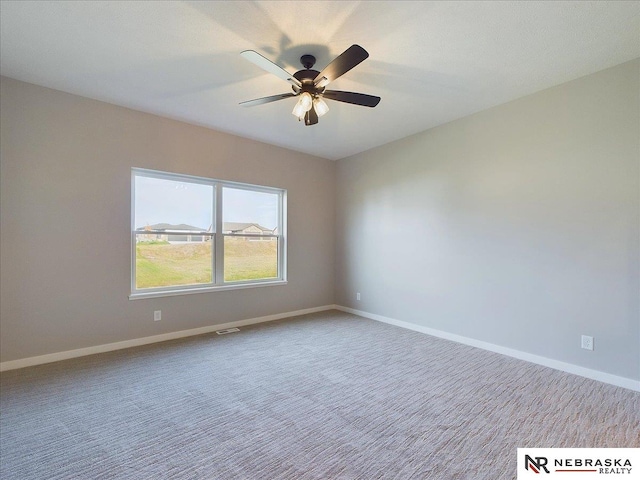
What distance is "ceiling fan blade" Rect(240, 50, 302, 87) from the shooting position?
1.97 metres

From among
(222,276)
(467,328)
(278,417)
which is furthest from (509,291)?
(222,276)

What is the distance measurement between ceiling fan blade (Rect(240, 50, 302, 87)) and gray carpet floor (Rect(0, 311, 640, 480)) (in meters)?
2.52

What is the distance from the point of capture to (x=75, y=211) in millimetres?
3131

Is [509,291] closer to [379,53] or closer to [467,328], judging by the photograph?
[467,328]

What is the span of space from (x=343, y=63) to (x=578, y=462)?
285 cm

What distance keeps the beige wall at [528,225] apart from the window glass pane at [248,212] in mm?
1785

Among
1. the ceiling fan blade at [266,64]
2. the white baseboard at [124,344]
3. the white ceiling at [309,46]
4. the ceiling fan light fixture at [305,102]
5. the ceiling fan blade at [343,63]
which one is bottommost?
the white baseboard at [124,344]

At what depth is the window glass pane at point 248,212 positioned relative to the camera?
438cm

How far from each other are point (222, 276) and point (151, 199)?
1384mm

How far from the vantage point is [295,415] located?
2.11 m

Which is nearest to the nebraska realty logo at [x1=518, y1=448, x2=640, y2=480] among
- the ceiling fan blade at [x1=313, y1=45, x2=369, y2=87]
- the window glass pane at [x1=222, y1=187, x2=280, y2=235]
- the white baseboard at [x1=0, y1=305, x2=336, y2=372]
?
the ceiling fan blade at [x1=313, y1=45, x2=369, y2=87]

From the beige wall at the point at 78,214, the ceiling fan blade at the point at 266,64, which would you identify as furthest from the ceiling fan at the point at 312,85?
the beige wall at the point at 78,214

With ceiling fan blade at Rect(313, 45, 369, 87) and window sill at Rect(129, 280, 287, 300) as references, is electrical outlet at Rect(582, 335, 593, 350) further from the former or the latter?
window sill at Rect(129, 280, 287, 300)

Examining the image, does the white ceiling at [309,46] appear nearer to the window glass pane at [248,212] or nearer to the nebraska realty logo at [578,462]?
the window glass pane at [248,212]
